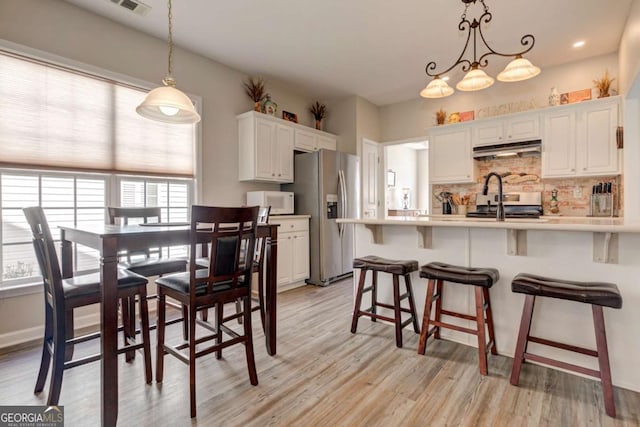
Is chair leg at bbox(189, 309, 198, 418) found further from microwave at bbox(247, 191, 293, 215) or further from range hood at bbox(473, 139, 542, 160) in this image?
range hood at bbox(473, 139, 542, 160)

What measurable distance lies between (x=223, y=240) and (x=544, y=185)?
433cm

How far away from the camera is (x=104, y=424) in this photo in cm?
146

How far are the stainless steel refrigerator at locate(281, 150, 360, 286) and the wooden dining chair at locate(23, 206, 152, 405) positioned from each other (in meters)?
2.65

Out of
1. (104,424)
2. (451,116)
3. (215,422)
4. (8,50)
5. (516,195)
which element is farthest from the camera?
(451,116)

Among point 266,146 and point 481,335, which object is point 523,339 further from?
point 266,146

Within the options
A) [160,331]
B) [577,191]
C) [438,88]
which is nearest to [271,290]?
[160,331]

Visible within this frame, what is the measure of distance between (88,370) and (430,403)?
2.17 m

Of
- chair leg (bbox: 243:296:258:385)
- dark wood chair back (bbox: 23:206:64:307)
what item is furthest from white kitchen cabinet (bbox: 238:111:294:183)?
dark wood chair back (bbox: 23:206:64:307)

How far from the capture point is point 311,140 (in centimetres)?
470

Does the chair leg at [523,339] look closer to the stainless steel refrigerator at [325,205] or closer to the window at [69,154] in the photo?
the stainless steel refrigerator at [325,205]

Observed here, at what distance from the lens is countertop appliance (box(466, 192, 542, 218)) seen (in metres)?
4.11

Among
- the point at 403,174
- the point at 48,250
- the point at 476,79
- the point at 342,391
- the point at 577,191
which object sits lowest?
the point at 342,391

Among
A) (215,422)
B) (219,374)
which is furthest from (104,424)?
(219,374)

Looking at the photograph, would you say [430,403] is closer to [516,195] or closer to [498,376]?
[498,376]
